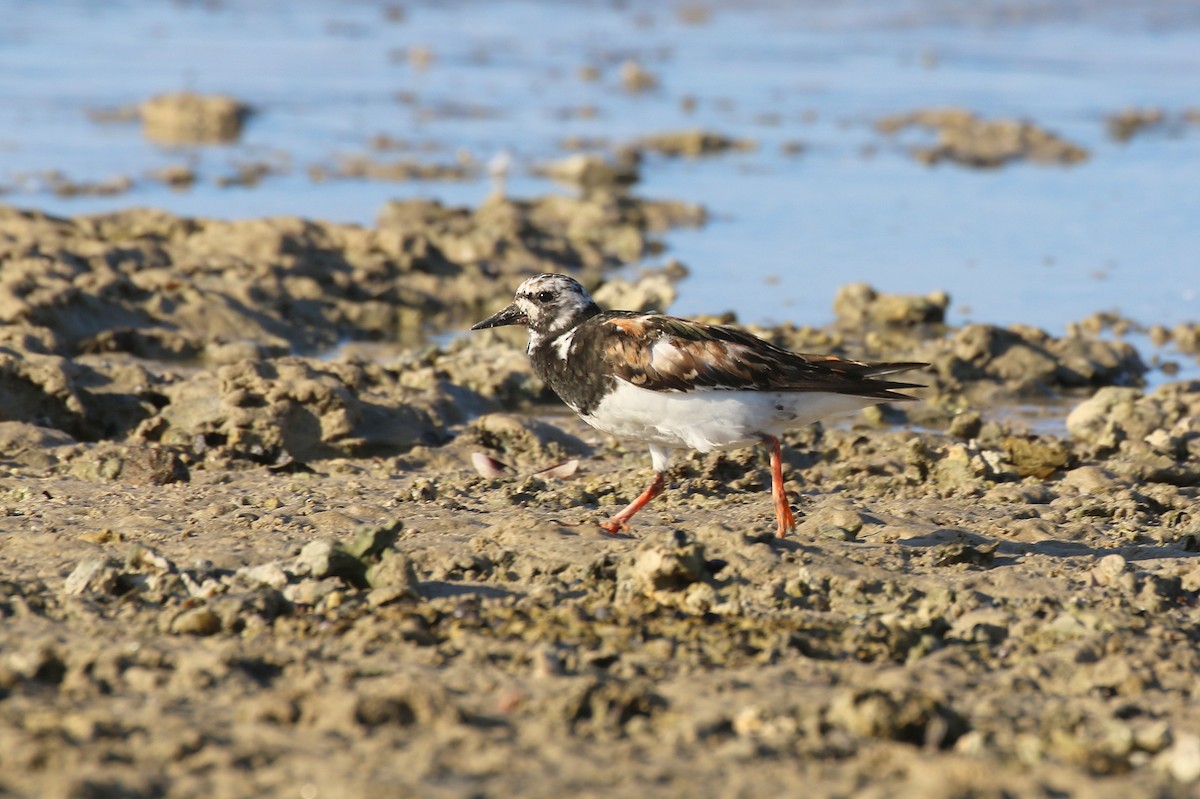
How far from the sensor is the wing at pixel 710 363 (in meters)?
6.55

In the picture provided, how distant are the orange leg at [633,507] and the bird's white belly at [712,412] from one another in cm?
23

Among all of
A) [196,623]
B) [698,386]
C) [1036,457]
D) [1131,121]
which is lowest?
[196,623]

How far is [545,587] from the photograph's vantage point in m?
5.75

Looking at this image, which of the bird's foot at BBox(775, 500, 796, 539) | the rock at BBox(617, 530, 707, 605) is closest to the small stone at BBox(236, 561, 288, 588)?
the rock at BBox(617, 530, 707, 605)

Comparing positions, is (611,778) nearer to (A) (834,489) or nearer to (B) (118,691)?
(B) (118,691)

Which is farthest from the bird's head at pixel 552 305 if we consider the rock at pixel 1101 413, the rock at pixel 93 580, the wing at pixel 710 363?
the rock at pixel 1101 413

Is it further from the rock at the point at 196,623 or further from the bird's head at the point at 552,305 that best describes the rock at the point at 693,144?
the rock at the point at 196,623

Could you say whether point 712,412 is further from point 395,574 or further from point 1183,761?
point 1183,761

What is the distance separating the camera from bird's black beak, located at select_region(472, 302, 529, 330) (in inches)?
287

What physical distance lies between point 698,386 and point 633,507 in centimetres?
60

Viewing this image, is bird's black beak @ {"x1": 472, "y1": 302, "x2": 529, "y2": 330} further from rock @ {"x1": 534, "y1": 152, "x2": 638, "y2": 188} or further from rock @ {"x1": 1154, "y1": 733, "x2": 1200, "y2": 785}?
rock @ {"x1": 534, "y1": 152, "x2": 638, "y2": 188}

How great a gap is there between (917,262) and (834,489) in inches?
264

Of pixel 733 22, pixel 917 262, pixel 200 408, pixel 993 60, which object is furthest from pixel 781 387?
pixel 733 22

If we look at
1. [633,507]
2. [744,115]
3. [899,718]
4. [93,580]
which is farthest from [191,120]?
[899,718]
